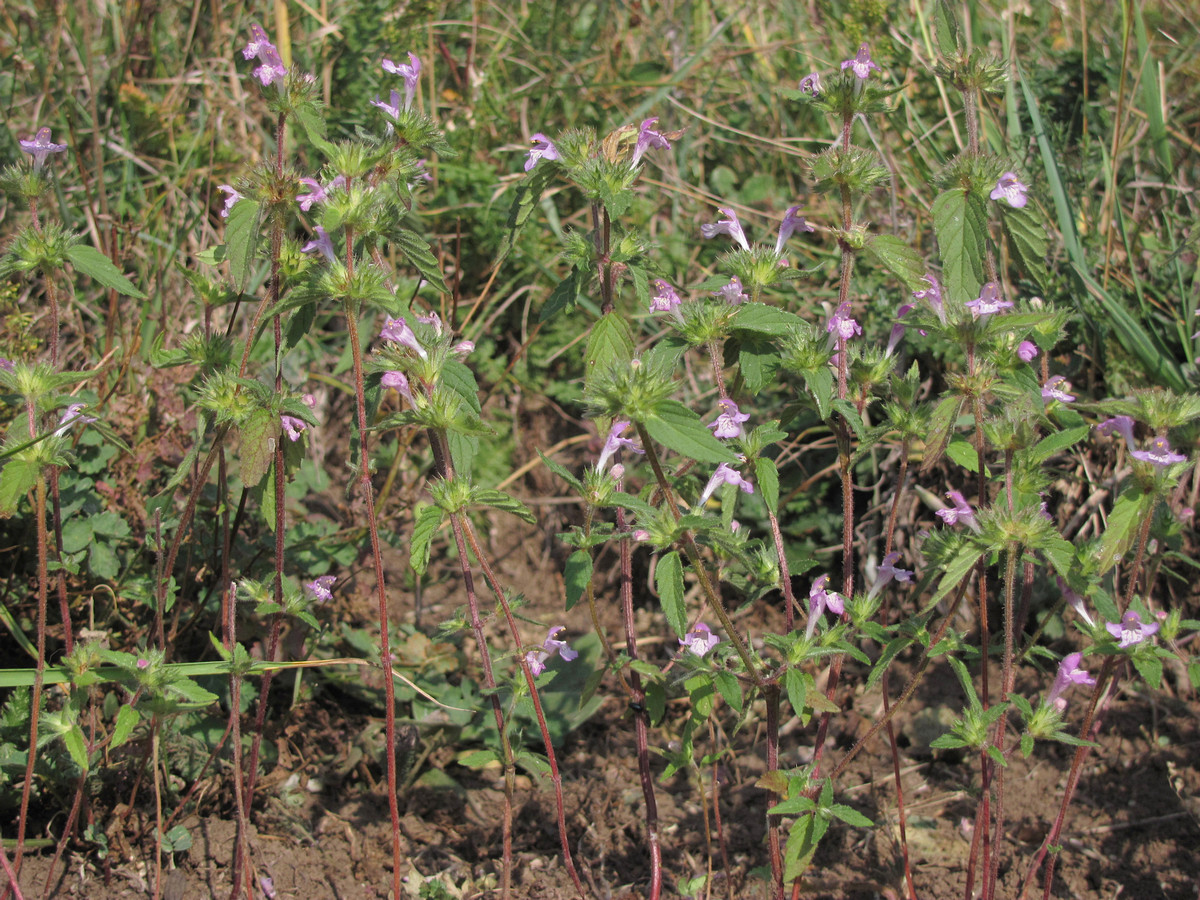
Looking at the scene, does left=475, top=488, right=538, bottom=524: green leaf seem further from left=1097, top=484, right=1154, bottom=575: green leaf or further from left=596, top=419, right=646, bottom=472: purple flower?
left=1097, top=484, right=1154, bottom=575: green leaf

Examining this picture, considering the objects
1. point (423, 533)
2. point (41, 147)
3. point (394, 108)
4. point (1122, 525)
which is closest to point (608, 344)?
point (423, 533)

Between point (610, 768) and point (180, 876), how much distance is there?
3.39 ft

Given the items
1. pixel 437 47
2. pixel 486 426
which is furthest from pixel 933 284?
pixel 437 47

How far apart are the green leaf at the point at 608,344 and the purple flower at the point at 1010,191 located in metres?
0.70

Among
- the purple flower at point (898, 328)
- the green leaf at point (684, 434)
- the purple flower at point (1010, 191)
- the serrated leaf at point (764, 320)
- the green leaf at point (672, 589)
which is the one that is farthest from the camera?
the purple flower at point (898, 328)

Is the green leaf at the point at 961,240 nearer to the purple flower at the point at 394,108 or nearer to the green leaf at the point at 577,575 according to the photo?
the green leaf at the point at 577,575

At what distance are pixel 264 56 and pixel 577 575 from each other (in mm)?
1041

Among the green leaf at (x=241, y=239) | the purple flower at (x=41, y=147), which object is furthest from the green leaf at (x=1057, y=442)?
the purple flower at (x=41, y=147)

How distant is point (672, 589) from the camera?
148 cm

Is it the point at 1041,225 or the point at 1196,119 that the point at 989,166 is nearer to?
the point at 1041,225

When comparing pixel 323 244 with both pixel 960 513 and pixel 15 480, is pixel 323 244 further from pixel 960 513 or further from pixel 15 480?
pixel 960 513

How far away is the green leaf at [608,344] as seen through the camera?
161 cm

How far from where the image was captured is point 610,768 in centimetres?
246

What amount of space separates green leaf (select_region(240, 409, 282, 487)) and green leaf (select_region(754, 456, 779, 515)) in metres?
0.82
